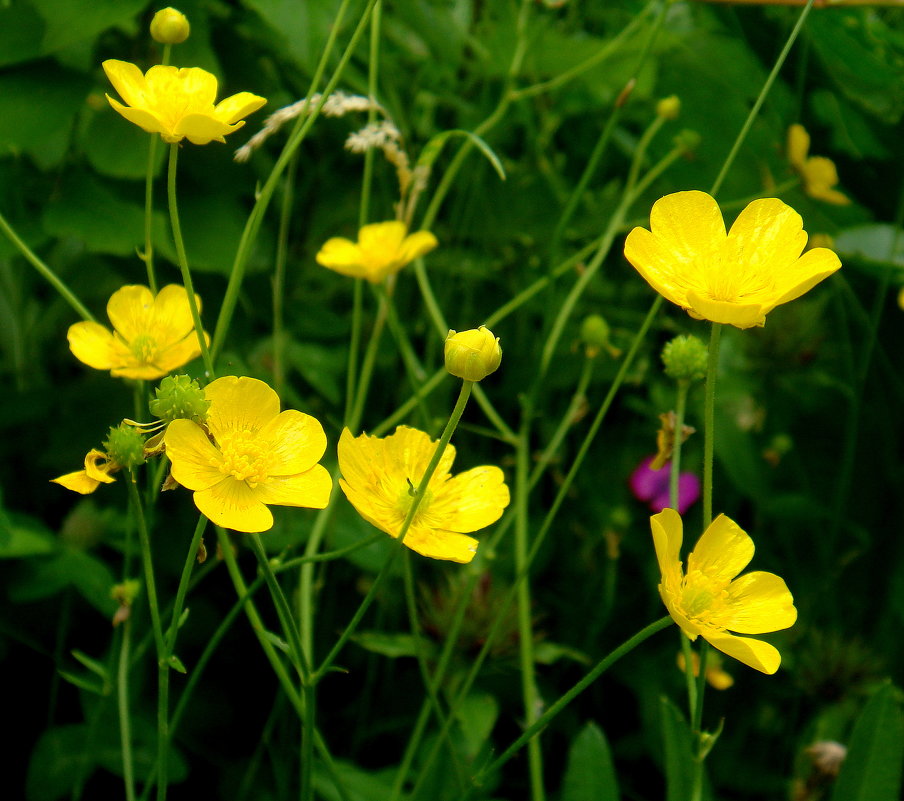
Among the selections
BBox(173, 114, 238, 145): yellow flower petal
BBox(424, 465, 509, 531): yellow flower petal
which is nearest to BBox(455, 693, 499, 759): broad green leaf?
BBox(424, 465, 509, 531): yellow flower petal

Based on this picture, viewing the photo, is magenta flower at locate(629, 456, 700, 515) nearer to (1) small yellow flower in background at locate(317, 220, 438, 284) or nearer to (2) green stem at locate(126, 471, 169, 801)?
(1) small yellow flower in background at locate(317, 220, 438, 284)

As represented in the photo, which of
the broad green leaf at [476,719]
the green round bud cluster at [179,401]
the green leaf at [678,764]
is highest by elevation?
the green round bud cluster at [179,401]

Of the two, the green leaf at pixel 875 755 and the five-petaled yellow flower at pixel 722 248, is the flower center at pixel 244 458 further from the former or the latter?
the green leaf at pixel 875 755

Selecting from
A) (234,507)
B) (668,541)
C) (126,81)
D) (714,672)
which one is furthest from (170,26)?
(714,672)

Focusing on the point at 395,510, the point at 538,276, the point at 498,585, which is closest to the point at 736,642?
the point at 395,510

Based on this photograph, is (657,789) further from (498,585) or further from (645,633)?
(645,633)

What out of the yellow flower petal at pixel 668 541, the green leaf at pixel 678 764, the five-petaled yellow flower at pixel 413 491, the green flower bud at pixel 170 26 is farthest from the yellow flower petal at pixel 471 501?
the green flower bud at pixel 170 26
